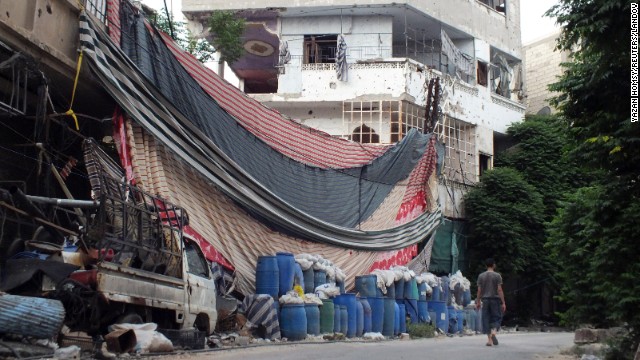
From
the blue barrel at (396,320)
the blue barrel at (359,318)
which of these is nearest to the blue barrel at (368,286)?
the blue barrel at (396,320)

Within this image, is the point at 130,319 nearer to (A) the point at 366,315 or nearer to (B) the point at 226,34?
(A) the point at 366,315

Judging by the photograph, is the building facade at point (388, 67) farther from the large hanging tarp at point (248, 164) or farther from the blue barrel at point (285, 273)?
the blue barrel at point (285, 273)

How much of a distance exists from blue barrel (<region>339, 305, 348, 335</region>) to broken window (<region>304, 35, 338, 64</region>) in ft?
48.7

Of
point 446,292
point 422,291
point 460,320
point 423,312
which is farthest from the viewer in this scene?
point 446,292

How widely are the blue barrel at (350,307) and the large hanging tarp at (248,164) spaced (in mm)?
1721

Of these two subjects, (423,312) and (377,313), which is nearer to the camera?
(377,313)

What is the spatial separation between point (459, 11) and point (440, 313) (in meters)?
15.1

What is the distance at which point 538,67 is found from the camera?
119 ft

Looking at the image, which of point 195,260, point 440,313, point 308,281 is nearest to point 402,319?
point 440,313

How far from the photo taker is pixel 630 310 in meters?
8.23

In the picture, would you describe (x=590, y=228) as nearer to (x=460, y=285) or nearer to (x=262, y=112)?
(x=262, y=112)

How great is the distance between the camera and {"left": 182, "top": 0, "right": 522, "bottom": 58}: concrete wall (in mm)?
26703

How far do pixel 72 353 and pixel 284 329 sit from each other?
5.72 meters

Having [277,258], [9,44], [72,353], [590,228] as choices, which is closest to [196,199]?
[277,258]
